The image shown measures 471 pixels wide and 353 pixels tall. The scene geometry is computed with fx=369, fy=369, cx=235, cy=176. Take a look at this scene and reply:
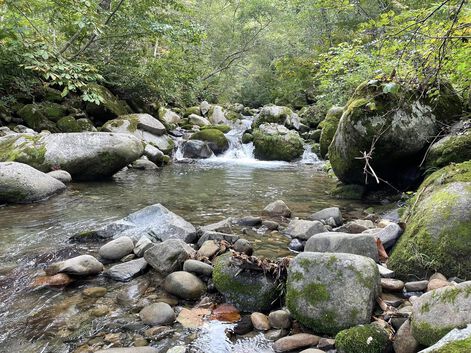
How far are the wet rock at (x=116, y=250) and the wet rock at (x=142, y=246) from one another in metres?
0.09

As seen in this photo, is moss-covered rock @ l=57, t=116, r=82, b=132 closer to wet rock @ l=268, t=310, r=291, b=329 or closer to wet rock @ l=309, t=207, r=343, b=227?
wet rock @ l=309, t=207, r=343, b=227

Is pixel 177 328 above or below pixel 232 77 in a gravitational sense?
below

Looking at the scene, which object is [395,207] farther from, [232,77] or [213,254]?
[232,77]

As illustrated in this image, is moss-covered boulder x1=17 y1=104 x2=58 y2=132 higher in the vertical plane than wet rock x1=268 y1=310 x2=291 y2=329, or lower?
higher

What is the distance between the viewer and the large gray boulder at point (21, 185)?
7086mm

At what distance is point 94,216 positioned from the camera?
6.42 m

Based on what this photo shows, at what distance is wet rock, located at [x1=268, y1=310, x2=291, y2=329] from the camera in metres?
3.03

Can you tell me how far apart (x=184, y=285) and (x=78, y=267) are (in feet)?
3.99

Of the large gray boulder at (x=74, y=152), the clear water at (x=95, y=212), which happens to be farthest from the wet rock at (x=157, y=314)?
the large gray boulder at (x=74, y=152)

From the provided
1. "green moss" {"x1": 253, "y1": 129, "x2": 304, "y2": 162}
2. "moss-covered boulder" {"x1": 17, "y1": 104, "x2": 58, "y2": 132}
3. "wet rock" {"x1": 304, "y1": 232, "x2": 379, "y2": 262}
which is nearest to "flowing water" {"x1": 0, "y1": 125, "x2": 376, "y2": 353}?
"wet rock" {"x1": 304, "y1": 232, "x2": 379, "y2": 262}

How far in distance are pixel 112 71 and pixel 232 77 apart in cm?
1453

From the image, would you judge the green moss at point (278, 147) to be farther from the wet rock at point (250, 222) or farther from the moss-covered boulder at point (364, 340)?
the moss-covered boulder at point (364, 340)

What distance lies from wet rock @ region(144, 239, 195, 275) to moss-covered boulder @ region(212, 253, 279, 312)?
0.62m

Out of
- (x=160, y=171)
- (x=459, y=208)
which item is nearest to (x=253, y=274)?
(x=459, y=208)
